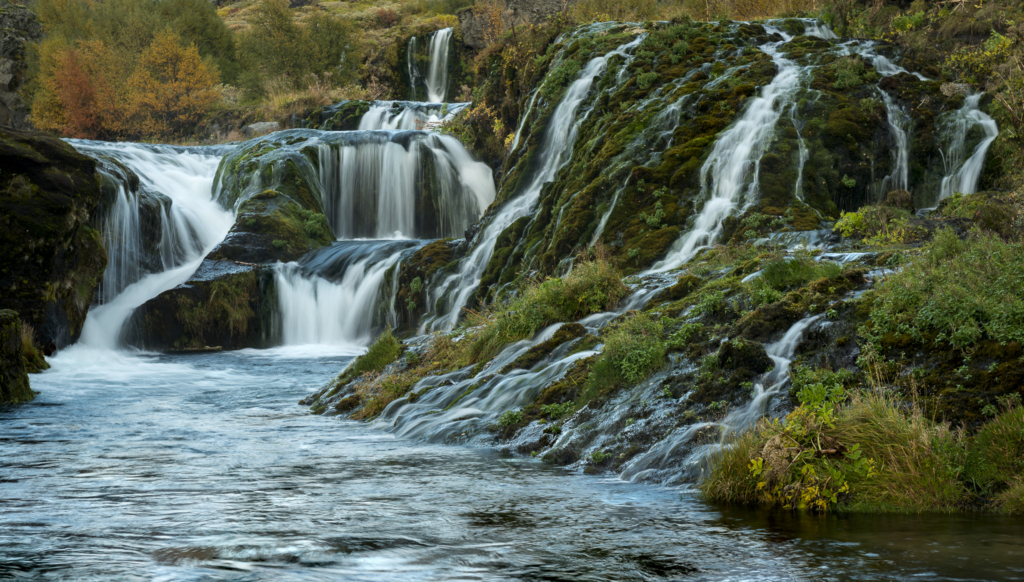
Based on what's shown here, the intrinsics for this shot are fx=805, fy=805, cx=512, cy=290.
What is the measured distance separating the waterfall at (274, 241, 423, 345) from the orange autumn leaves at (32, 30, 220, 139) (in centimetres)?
2429

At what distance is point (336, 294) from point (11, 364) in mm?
10307

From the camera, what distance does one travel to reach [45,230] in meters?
17.1

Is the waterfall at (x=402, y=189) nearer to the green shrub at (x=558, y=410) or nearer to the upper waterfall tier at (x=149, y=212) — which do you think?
the upper waterfall tier at (x=149, y=212)

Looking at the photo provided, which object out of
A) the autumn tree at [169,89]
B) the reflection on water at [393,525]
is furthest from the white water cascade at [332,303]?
the autumn tree at [169,89]

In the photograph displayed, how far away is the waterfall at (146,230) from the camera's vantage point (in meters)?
22.0

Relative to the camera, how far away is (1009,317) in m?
6.41

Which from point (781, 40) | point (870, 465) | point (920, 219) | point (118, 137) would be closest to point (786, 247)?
point (920, 219)

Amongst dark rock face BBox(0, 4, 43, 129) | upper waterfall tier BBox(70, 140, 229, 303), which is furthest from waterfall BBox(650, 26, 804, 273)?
dark rock face BBox(0, 4, 43, 129)

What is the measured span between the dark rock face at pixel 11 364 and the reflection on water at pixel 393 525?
3.53 m

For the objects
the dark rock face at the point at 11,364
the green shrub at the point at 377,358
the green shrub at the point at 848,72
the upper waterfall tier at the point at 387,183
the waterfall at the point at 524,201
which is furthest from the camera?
the upper waterfall tier at the point at 387,183

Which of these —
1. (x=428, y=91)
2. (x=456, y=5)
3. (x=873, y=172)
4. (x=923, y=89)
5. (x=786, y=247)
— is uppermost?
(x=456, y=5)

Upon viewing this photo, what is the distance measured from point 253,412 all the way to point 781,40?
15599 mm

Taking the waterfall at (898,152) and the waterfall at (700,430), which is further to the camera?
the waterfall at (898,152)

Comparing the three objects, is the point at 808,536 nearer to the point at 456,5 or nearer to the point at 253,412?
the point at 253,412
